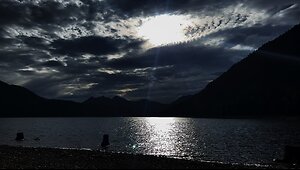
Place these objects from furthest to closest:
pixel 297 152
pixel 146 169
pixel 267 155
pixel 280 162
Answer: pixel 267 155
pixel 280 162
pixel 297 152
pixel 146 169

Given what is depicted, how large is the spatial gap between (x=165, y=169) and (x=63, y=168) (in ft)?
27.0

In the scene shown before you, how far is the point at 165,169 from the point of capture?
2698 cm

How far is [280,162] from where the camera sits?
134 feet

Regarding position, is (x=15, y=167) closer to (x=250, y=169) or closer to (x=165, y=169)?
(x=165, y=169)

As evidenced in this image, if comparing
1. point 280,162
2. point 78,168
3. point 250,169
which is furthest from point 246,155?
point 78,168

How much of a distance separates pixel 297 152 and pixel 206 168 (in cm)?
1532

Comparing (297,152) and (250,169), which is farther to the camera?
(297,152)

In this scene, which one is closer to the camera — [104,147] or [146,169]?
[146,169]

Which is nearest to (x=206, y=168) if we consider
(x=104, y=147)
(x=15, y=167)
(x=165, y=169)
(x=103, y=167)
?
(x=165, y=169)

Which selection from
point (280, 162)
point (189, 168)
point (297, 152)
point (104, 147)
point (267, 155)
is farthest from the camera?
point (104, 147)

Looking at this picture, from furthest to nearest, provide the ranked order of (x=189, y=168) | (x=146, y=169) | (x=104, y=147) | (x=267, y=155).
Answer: (x=104, y=147) < (x=267, y=155) < (x=189, y=168) < (x=146, y=169)

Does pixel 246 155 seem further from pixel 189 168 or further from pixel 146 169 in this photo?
pixel 146 169

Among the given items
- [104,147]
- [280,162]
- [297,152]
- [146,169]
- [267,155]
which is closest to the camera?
[146,169]

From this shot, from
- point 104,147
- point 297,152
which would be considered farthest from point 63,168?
point 104,147
